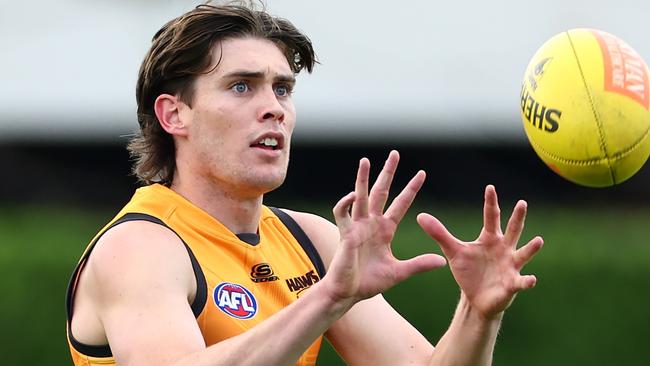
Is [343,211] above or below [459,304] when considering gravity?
above

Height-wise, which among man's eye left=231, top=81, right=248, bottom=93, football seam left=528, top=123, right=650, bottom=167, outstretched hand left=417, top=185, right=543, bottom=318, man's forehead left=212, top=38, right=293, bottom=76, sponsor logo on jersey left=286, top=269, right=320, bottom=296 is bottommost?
sponsor logo on jersey left=286, top=269, right=320, bottom=296

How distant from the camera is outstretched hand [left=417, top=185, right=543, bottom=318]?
18.4ft

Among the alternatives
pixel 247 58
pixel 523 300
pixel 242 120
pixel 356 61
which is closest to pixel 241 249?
pixel 242 120

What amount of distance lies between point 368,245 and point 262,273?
1.01 m

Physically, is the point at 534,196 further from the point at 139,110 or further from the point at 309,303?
the point at 309,303

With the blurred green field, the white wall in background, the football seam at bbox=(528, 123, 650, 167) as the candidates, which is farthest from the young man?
the white wall in background

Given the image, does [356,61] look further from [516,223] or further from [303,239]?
[516,223]

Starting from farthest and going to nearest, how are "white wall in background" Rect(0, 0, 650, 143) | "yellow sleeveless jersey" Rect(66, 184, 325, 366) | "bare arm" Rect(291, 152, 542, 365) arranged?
"white wall in background" Rect(0, 0, 650, 143) → "yellow sleeveless jersey" Rect(66, 184, 325, 366) → "bare arm" Rect(291, 152, 542, 365)

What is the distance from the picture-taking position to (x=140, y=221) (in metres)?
5.83

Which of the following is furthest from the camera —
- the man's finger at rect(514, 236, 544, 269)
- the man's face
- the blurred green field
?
the blurred green field

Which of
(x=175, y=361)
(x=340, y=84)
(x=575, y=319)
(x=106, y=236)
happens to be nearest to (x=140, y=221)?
(x=106, y=236)

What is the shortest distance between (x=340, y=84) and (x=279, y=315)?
1020 cm

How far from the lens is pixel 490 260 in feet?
18.8

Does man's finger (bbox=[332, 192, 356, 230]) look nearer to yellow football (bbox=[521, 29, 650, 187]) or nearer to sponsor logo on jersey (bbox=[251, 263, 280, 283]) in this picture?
sponsor logo on jersey (bbox=[251, 263, 280, 283])
